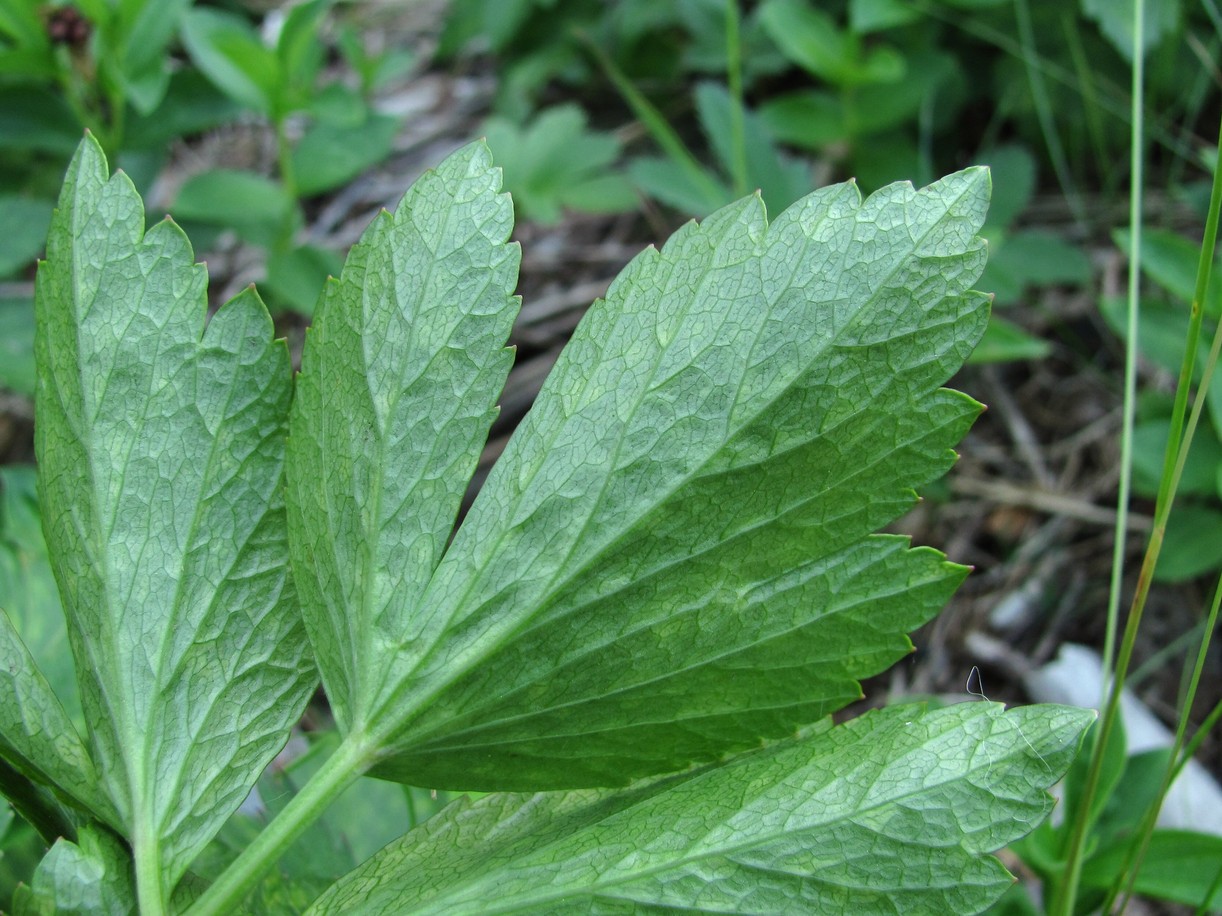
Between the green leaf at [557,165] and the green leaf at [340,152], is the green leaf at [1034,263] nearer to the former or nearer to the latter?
the green leaf at [557,165]

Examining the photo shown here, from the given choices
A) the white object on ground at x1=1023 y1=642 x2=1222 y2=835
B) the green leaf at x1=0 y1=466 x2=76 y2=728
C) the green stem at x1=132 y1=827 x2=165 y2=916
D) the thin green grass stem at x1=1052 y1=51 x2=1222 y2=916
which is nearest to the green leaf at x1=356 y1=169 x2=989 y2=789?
the green stem at x1=132 y1=827 x2=165 y2=916

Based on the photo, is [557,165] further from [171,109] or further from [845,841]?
[845,841]

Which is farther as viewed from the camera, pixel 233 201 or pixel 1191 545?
pixel 233 201

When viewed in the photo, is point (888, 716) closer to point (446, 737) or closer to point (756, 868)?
point (756, 868)

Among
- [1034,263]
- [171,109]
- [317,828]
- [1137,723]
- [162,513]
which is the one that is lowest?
[1137,723]

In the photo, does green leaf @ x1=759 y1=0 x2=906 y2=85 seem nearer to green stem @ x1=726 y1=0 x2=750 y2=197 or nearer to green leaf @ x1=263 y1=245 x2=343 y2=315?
green stem @ x1=726 y1=0 x2=750 y2=197

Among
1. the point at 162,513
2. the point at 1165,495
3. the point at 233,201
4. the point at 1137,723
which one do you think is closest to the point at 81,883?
the point at 162,513

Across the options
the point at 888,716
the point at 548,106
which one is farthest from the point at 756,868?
the point at 548,106
